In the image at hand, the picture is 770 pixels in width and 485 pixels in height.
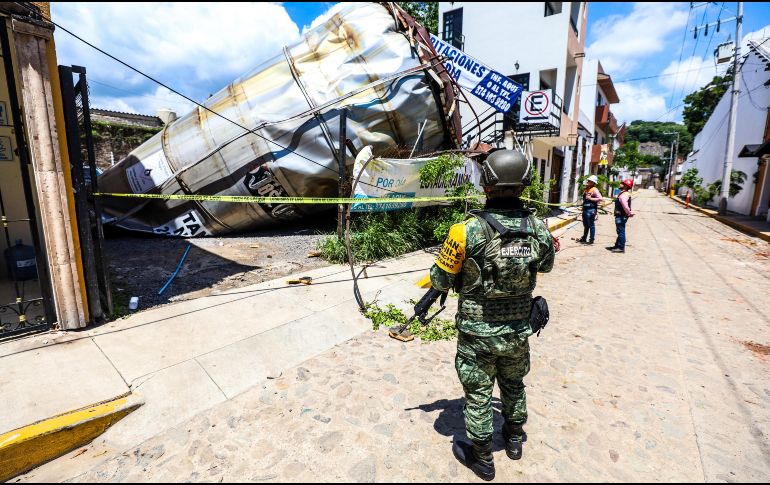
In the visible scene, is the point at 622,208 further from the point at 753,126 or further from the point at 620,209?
the point at 753,126

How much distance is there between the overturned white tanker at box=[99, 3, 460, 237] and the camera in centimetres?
761

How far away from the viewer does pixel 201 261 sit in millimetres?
6383

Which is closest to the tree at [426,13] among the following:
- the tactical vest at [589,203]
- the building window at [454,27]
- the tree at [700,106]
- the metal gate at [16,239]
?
the building window at [454,27]

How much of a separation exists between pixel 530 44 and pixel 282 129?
15.9 m

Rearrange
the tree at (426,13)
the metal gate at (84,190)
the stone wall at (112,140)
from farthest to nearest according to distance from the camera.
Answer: the tree at (426,13)
the stone wall at (112,140)
the metal gate at (84,190)

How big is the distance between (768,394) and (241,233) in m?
8.73

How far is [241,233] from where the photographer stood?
8641mm

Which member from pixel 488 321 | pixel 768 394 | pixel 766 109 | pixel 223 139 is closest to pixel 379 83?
pixel 223 139

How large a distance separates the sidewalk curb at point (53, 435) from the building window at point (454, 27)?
21.3m

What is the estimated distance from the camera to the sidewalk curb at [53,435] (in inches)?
91.0

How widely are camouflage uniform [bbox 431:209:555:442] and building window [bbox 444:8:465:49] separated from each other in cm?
2041

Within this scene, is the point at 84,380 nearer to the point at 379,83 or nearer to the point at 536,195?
the point at 379,83

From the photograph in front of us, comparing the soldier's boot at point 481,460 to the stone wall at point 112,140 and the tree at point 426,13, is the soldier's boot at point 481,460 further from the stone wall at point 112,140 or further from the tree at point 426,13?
the tree at point 426,13

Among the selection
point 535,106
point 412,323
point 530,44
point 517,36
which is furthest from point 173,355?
point 517,36
